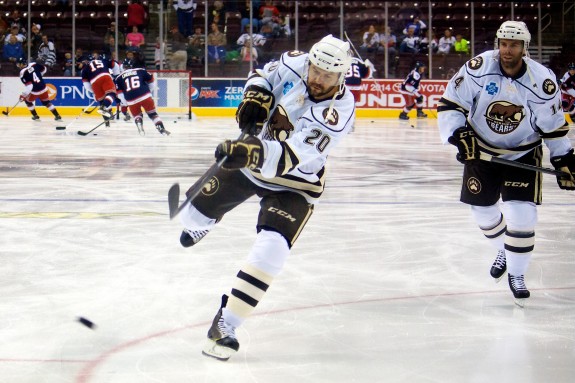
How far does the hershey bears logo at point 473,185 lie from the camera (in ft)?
12.2

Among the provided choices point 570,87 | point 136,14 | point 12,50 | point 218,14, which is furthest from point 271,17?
point 570,87

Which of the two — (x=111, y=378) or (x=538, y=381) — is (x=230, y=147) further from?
(x=538, y=381)

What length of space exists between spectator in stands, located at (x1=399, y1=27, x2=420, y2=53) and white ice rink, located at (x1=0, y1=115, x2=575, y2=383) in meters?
10.9

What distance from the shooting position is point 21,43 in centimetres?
1742

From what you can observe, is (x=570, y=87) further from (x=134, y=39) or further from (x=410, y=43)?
(x=134, y=39)

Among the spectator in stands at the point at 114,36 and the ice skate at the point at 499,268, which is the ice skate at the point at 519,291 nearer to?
the ice skate at the point at 499,268

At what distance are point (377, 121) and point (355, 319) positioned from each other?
13.9 m

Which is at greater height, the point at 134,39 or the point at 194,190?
the point at 134,39

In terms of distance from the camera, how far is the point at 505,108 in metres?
3.58

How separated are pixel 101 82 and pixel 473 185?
10388 mm

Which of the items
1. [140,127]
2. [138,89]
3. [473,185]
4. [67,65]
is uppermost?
[67,65]

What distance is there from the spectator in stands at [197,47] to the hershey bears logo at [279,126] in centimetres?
1454

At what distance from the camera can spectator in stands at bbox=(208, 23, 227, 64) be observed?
17406mm

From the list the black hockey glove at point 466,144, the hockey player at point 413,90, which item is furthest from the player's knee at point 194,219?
the hockey player at point 413,90
